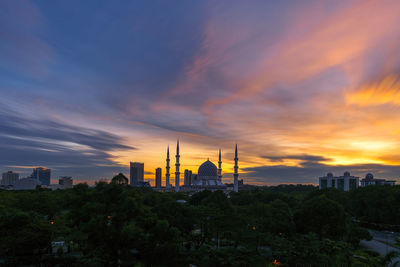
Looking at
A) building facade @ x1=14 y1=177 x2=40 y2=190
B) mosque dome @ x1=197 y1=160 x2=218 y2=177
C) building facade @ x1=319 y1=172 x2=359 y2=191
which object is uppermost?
mosque dome @ x1=197 y1=160 x2=218 y2=177

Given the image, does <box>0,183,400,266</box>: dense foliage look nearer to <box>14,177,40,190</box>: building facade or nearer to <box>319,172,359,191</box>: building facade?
<box>319,172,359,191</box>: building facade

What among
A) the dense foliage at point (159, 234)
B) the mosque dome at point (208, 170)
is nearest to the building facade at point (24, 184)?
the mosque dome at point (208, 170)

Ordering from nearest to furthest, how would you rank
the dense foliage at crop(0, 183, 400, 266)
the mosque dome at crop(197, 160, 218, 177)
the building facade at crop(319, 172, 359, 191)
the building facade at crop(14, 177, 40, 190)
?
1. the dense foliage at crop(0, 183, 400, 266)
2. the building facade at crop(319, 172, 359, 191)
3. the mosque dome at crop(197, 160, 218, 177)
4. the building facade at crop(14, 177, 40, 190)

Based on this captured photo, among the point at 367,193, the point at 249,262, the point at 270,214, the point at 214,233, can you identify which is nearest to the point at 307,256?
the point at 249,262

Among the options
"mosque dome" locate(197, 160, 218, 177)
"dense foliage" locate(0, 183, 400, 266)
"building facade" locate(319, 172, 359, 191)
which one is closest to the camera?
"dense foliage" locate(0, 183, 400, 266)

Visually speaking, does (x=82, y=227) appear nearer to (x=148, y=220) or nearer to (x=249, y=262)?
(x=148, y=220)

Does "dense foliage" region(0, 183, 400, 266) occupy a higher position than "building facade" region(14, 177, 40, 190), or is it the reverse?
"dense foliage" region(0, 183, 400, 266)

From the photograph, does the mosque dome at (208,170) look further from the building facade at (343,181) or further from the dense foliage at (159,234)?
the dense foliage at (159,234)

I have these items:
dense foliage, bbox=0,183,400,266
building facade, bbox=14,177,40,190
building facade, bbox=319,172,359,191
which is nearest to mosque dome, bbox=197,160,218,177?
building facade, bbox=319,172,359,191

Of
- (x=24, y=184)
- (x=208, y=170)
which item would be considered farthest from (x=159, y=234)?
(x=24, y=184)

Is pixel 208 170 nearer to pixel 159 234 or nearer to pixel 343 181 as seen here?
pixel 343 181

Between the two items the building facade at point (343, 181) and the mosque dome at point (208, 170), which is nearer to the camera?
the building facade at point (343, 181)
